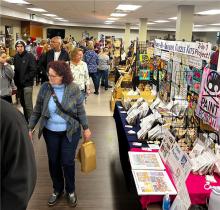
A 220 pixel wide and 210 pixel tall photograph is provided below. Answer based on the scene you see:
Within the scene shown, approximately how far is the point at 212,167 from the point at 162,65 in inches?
121

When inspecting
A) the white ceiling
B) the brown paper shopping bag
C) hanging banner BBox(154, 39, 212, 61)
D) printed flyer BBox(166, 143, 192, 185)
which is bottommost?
the brown paper shopping bag

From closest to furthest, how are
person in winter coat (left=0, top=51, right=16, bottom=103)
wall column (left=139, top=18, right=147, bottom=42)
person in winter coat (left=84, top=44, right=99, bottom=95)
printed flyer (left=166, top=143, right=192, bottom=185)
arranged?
1. printed flyer (left=166, top=143, right=192, bottom=185)
2. person in winter coat (left=0, top=51, right=16, bottom=103)
3. person in winter coat (left=84, top=44, right=99, bottom=95)
4. wall column (left=139, top=18, right=147, bottom=42)

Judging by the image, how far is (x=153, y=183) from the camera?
2.45m

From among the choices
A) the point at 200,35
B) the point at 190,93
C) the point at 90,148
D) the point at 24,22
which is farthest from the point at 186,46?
the point at 200,35

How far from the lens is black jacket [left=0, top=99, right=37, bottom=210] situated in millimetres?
1262

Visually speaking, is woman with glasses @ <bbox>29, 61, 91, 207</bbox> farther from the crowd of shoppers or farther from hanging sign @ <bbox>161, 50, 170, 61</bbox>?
hanging sign @ <bbox>161, 50, 170, 61</bbox>

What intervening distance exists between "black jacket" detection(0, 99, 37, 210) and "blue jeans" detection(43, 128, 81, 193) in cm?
158

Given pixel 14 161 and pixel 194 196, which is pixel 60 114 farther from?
pixel 14 161

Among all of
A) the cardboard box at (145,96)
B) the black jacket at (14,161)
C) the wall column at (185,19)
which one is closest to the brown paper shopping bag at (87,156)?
the black jacket at (14,161)

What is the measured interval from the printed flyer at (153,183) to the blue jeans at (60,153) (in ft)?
2.35

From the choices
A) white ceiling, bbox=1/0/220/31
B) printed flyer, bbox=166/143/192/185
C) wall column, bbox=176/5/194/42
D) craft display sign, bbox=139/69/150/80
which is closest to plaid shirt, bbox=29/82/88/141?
printed flyer, bbox=166/143/192/185

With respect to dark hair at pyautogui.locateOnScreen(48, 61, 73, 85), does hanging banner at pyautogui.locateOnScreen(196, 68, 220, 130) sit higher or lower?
lower

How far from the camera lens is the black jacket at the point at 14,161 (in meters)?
1.26

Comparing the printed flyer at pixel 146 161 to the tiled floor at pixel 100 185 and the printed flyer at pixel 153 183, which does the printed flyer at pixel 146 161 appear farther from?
the tiled floor at pixel 100 185
